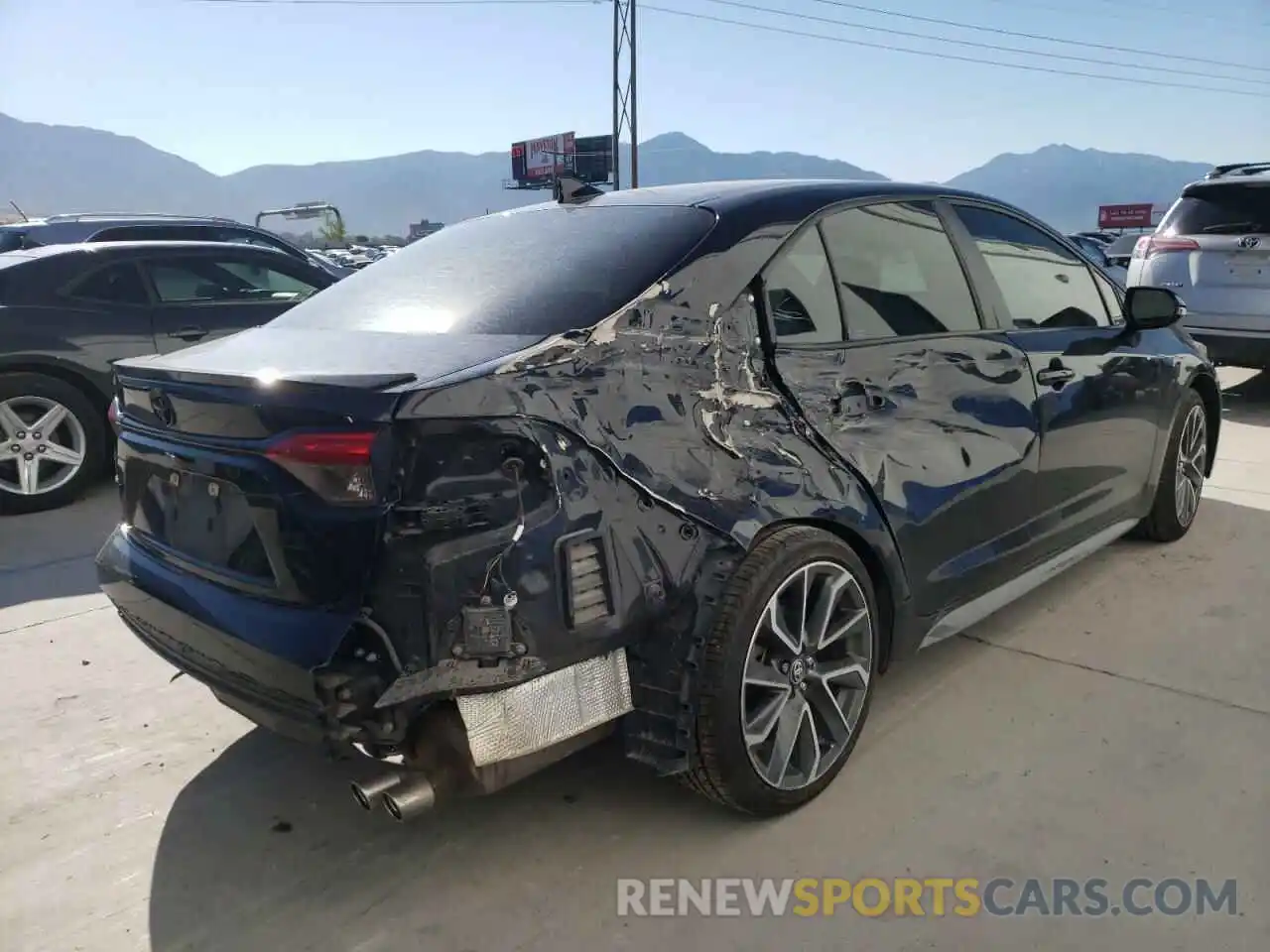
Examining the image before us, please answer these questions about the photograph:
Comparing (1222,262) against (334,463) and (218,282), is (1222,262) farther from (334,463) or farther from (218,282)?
(334,463)

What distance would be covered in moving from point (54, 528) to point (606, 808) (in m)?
4.15

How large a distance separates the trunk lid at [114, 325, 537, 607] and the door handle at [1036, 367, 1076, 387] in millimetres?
2022

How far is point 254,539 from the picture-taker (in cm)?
209

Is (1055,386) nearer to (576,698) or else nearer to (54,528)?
(576,698)

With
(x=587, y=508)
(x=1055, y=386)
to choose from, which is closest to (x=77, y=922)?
(x=587, y=508)

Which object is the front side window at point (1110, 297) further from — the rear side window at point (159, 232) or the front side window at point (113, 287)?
the rear side window at point (159, 232)

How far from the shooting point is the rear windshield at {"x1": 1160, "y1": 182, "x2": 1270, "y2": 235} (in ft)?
23.6

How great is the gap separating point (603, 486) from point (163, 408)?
1.12 metres

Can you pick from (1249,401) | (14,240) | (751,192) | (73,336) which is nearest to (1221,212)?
(1249,401)

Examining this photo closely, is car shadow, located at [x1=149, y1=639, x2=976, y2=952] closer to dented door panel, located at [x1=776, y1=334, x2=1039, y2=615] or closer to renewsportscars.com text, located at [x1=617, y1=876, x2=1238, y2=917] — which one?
renewsportscars.com text, located at [x1=617, y1=876, x2=1238, y2=917]

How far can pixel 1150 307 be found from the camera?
387cm

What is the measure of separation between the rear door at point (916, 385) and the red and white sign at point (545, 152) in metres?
67.8

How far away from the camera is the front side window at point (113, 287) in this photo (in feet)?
18.7

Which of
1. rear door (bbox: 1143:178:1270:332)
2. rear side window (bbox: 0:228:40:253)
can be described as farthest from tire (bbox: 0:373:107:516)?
rear door (bbox: 1143:178:1270:332)
